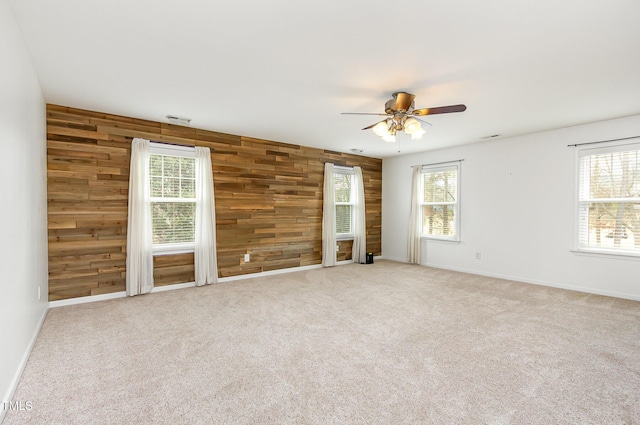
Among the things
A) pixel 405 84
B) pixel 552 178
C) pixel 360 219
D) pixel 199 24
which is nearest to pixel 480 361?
pixel 405 84

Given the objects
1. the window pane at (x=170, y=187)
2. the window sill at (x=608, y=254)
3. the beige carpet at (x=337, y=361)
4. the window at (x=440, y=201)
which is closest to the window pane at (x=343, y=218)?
the window at (x=440, y=201)

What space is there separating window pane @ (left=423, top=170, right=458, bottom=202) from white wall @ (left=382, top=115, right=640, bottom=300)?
24cm

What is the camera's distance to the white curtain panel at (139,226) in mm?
4184

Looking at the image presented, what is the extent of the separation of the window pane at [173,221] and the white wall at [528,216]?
4660 millimetres

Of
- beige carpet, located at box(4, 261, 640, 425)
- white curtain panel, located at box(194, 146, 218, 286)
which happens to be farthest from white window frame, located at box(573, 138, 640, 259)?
white curtain panel, located at box(194, 146, 218, 286)

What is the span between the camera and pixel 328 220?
6328 mm

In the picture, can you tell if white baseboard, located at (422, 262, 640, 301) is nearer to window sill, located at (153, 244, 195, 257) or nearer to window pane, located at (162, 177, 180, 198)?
window sill, located at (153, 244, 195, 257)

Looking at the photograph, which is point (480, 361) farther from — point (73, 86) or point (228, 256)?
point (73, 86)

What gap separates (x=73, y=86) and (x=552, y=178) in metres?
6.45

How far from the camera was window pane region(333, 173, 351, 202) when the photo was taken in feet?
22.0

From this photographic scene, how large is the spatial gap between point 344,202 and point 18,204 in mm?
5316

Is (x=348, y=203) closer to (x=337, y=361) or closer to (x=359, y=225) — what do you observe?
(x=359, y=225)

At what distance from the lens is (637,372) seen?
2.31 metres

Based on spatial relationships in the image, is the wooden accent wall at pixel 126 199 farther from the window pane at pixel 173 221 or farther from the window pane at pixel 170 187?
the window pane at pixel 170 187
